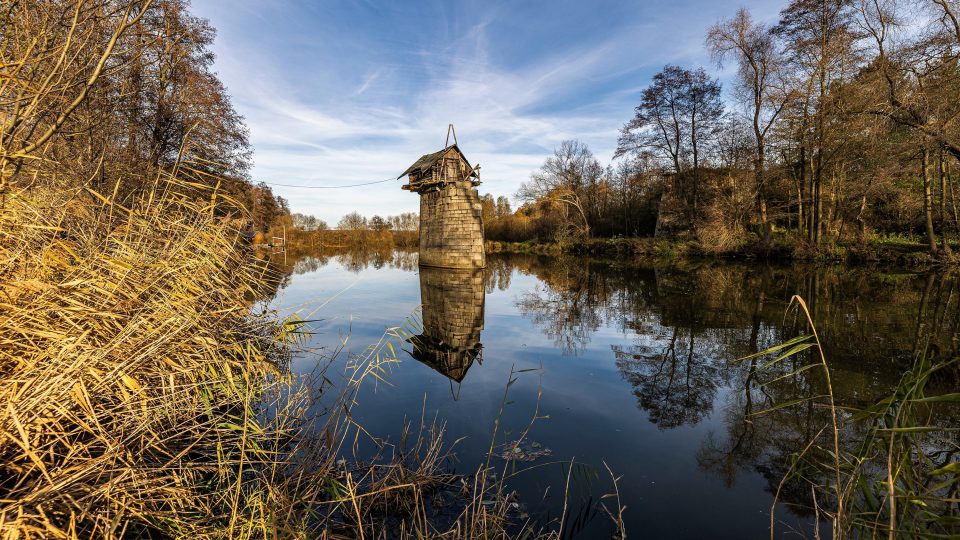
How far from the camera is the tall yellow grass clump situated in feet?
5.90

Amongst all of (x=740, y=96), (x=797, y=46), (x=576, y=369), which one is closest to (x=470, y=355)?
(x=576, y=369)

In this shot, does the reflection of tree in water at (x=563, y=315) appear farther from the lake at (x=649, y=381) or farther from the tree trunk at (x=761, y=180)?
the tree trunk at (x=761, y=180)

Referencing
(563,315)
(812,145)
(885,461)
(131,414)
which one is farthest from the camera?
(812,145)

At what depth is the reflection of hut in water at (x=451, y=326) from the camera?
6.72 meters

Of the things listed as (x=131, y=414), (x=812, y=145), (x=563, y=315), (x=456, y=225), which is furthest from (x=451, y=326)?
(x=812, y=145)

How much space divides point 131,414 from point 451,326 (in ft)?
23.2

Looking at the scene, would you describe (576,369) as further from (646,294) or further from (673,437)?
(646,294)

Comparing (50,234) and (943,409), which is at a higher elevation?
(50,234)

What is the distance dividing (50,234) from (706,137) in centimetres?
2983

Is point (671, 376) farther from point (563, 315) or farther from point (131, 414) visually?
point (131, 414)

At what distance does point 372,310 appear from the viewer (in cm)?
1080

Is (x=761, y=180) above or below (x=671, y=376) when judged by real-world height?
above

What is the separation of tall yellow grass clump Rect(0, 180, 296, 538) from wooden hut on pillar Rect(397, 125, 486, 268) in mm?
17225

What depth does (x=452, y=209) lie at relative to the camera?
20391 millimetres
